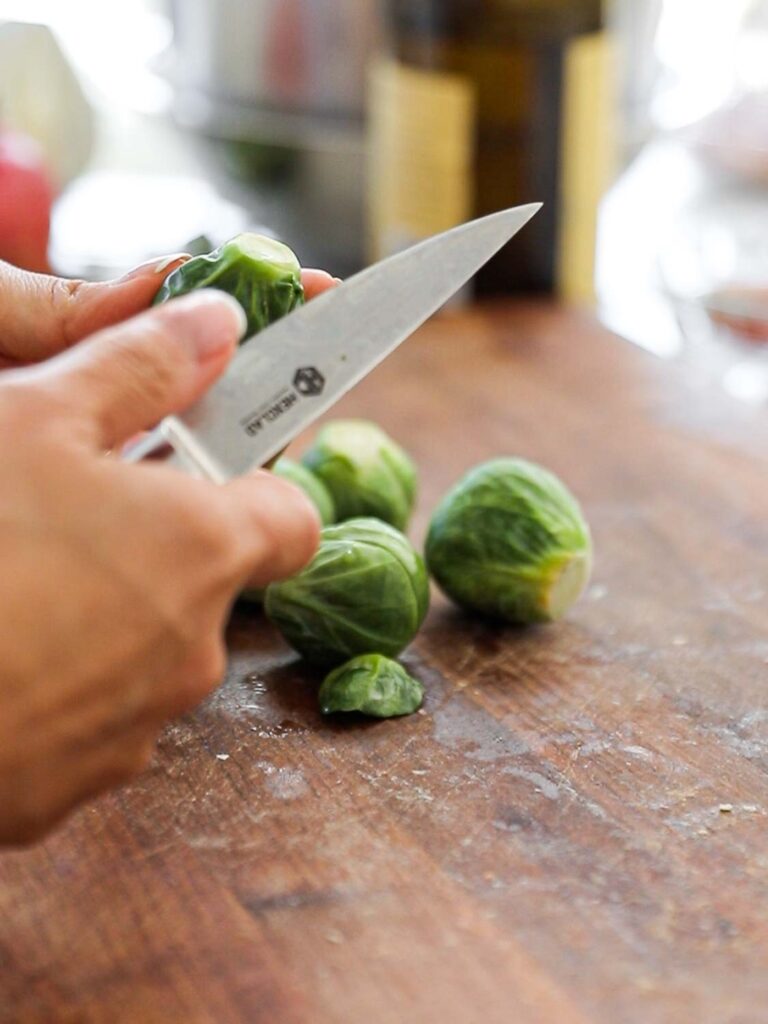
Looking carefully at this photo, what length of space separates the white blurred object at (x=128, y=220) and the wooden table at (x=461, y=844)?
145 centimetres

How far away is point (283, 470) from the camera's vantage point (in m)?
1.64

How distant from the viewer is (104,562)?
3.15 feet

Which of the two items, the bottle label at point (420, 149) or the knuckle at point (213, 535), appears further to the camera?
the bottle label at point (420, 149)

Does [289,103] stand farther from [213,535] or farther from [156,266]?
[213,535]

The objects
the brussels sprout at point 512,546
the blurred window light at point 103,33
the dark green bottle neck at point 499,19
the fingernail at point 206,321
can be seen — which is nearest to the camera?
the fingernail at point 206,321

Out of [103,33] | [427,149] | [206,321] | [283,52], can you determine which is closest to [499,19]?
[427,149]

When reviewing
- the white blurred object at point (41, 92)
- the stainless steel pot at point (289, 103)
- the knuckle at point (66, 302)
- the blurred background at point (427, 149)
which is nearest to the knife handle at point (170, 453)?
the knuckle at point (66, 302)

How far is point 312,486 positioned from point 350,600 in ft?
0.82

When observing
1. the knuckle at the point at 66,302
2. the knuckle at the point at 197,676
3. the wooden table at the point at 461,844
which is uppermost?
the knuckle at the point at 66,302

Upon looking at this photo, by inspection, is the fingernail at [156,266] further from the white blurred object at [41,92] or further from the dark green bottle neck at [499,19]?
the white blurred object at [41,92]

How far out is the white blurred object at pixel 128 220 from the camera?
9.37 feet

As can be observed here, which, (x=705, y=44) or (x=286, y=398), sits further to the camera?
(x=705, y=44)

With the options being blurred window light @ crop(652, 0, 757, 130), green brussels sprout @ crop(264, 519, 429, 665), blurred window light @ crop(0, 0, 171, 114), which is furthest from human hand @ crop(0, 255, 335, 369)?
blurred window light @ crop(0, 0, 171, 114)

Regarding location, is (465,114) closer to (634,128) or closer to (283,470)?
(634,128)
